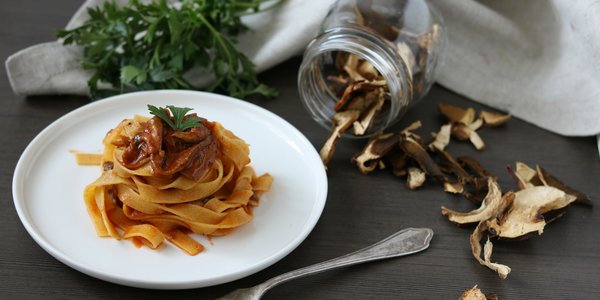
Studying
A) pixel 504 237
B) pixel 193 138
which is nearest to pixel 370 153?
pixel 504 237

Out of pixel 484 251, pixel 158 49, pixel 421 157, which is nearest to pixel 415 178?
pixel 421 157

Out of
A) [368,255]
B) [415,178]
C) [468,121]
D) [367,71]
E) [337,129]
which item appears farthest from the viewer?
[468,121]

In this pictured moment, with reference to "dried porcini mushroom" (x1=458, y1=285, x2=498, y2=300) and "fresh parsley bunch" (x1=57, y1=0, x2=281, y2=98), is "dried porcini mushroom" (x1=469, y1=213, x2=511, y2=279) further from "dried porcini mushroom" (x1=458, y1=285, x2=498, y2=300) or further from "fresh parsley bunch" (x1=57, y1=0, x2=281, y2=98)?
"fresh parsley bunch" (x1=57, y1=0, x2=281, y2=98)

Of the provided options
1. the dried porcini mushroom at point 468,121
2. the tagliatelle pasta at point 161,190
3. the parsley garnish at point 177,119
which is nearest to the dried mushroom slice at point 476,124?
the dried porcini mushroom at point 468,121

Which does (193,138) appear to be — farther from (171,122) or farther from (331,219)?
(331,219)

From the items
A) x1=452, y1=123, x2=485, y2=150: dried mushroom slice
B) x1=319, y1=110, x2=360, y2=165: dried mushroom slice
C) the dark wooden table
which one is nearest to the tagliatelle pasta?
the dark wooden table

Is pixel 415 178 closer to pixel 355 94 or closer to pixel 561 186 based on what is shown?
pixel 355 94
